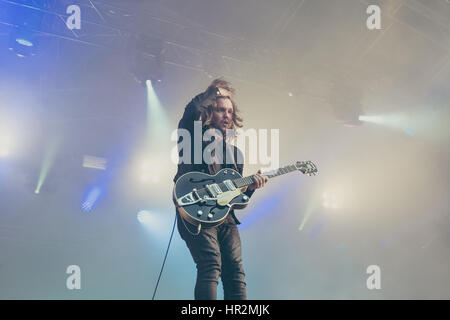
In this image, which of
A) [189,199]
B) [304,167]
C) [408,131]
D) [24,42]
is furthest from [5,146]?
[408,131]

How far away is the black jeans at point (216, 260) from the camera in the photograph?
241 cm

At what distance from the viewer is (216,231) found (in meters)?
2.77

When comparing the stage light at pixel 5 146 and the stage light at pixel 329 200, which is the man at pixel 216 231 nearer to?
the stage light at pixel 329 200

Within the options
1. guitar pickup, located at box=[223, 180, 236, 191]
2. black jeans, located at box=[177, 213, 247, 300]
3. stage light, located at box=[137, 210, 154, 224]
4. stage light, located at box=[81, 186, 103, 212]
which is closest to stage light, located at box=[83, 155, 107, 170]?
stage light, located at box=[81, 186, 103, 212]

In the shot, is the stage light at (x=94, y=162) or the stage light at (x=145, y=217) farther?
the stage light at (x=145, y=217)

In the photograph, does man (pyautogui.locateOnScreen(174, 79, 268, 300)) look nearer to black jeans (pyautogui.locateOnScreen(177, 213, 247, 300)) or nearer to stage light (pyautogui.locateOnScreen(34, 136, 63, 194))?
black jeans (pyautogui.locateOnScreen(177, 213, 247, 300))

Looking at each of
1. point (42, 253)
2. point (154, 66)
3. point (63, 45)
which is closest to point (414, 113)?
point (154, 66)

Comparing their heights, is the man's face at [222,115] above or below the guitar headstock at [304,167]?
above

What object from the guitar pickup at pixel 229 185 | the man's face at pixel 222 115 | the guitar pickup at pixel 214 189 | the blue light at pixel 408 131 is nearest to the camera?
the guitar pickup at pixel 214 189

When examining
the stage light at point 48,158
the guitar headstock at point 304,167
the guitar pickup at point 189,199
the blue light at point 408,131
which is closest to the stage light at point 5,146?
the stage light at point 48,158

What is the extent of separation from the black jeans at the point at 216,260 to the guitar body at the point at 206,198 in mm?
135
